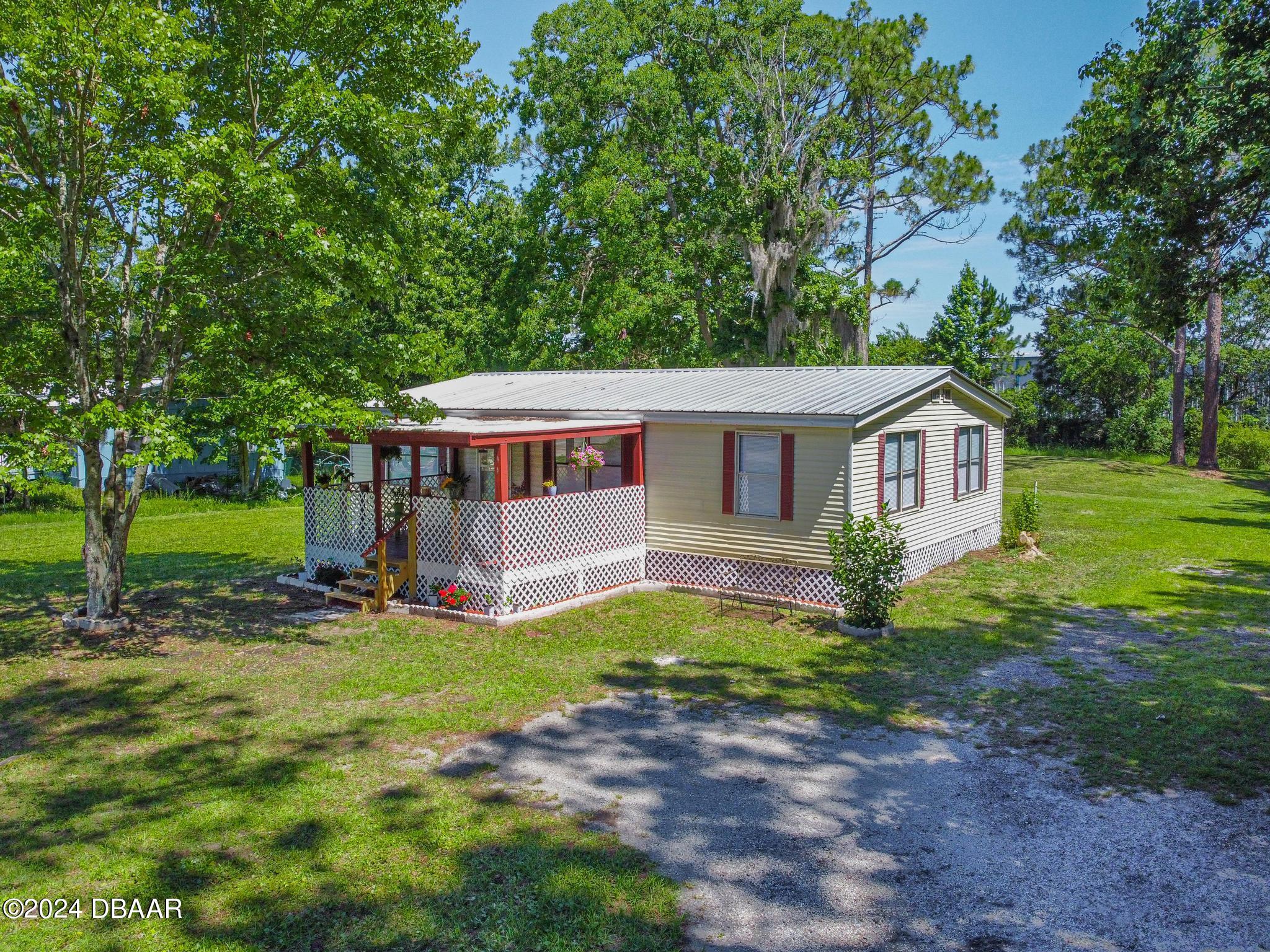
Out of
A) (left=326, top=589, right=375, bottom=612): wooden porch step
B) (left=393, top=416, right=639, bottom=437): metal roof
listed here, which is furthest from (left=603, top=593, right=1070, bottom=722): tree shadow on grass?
(left=326, top=589, right=375, bottom=612): wooden porch step

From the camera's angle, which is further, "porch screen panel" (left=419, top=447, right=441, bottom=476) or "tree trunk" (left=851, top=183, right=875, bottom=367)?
"tree trunk" (left=851, top=183, right=875, bottom=367)

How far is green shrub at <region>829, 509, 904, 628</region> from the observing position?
12.1 m

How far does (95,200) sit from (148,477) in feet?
59.2

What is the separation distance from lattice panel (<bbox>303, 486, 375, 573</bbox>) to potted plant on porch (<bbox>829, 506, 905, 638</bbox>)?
758cm

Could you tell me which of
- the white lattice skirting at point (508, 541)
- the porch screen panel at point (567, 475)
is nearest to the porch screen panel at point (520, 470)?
the porch screen panel at point (567, 475)

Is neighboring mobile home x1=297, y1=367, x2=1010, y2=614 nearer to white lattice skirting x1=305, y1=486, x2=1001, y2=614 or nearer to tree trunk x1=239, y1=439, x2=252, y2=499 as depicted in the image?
white lattice skirting x1=305, y1=486, x2=1001, y2=614

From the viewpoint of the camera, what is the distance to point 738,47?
31328 mm

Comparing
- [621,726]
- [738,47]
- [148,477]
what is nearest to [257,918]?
[621,726]

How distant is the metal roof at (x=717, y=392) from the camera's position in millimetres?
14047

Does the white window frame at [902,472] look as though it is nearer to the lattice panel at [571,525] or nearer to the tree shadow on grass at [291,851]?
the lattice panel at [571,525]

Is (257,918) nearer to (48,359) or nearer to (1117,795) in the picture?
(1117,795)

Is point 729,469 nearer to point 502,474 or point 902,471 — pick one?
point 902,471

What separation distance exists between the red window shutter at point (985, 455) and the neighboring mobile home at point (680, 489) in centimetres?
51

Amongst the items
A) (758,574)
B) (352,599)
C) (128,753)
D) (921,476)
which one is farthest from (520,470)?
(128,753)
